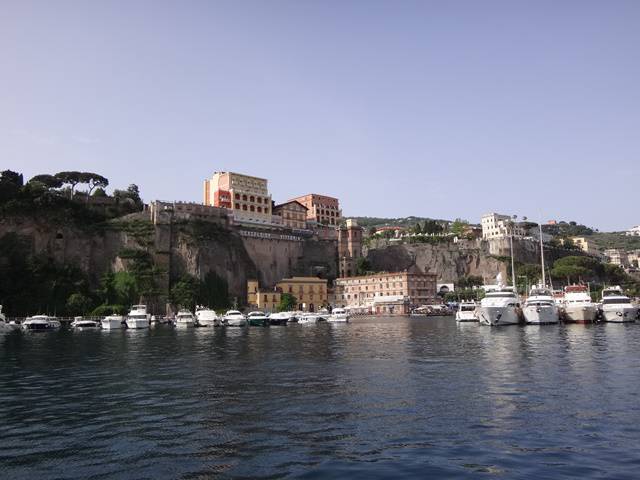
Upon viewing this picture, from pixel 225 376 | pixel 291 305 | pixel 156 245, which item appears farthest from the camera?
pixel 291 305

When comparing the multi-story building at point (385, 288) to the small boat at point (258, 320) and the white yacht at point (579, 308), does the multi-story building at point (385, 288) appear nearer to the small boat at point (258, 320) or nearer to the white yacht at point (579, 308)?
the small boat at point (258, 320)

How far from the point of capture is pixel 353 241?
146 m

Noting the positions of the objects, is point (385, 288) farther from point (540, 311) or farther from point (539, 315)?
point (540, 311)

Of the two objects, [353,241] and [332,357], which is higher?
[353,241]

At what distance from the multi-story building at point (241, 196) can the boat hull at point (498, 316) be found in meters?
73.5

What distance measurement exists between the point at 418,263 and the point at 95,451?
14318cm

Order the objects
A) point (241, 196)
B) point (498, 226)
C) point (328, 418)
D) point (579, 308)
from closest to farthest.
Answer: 1. point (328, 418)
2. point (579, 308)
3. point (241, 196)
4. point (498, 226)

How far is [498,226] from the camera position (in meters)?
189

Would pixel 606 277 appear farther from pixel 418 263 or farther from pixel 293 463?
pixel 293 463

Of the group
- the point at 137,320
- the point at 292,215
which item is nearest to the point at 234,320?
the point at 137,320

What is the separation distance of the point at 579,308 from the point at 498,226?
411ft

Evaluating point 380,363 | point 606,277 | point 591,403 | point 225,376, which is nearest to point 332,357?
point 380,363

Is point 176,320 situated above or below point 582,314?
below

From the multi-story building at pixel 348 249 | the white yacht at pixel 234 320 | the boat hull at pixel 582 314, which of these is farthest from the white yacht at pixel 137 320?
the multi-story building at pixel 348 249
